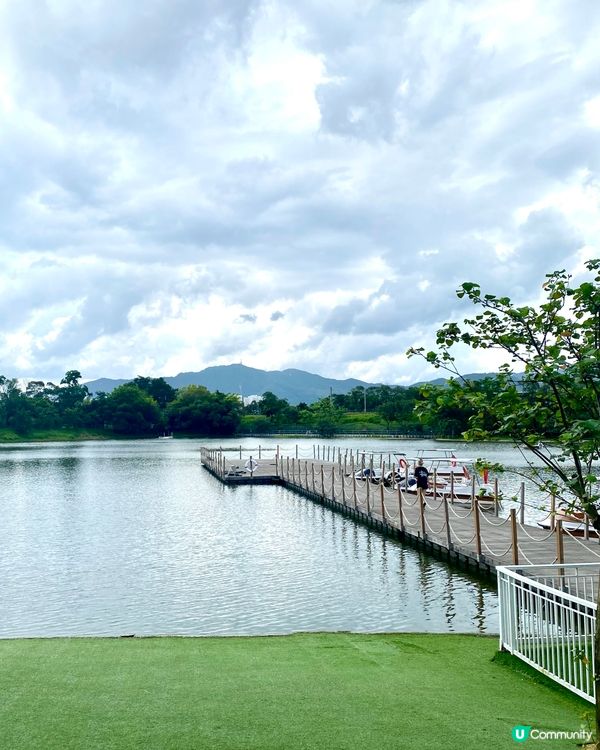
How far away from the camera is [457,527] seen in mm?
22406

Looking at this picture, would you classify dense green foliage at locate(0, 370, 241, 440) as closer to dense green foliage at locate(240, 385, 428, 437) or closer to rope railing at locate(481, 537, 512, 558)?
dense green foliage at locate(240, 385, 428, 437)

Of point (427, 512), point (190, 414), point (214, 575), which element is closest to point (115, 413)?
point (190, 414)

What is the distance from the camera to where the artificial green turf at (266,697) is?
597 cm

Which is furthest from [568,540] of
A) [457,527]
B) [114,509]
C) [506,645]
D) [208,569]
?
[114,509]

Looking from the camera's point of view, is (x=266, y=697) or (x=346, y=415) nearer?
(x=266, y=697)

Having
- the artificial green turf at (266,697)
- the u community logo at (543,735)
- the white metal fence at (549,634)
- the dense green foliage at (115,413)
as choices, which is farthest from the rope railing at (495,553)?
the dense green foliage at (115,413)

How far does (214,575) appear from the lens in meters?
18.2

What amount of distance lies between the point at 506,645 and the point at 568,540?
10.7 meters

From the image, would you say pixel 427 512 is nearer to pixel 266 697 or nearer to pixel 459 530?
pixel 459 530

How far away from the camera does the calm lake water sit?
45.5ft

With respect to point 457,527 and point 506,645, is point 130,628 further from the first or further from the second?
point 457,527

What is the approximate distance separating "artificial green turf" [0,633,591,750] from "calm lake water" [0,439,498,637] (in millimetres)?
4229

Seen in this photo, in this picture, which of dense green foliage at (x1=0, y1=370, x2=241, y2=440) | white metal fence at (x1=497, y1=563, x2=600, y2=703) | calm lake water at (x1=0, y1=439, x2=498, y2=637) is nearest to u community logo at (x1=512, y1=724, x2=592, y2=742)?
white metal fence at (x1=497, y1=563, x2=600, y2=703)

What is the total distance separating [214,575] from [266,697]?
11.6 meters
